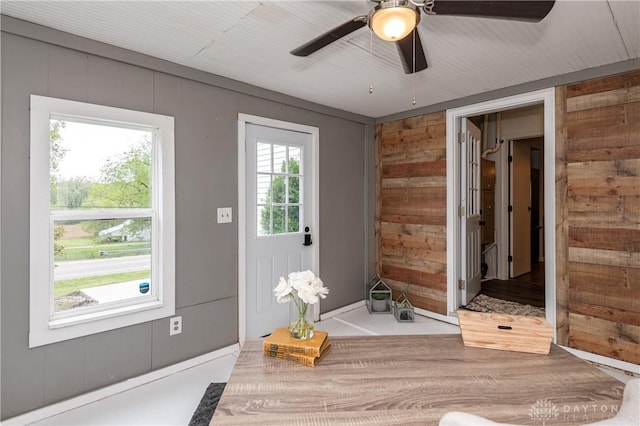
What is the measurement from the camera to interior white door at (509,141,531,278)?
534 centimetres

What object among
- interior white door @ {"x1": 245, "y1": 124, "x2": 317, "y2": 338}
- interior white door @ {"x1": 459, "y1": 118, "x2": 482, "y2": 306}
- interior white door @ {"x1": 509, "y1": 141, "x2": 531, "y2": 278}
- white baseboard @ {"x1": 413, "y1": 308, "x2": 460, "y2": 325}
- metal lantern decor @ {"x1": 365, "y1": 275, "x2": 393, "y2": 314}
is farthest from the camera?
interior white door @ {"x1": 509, "y1": 141, "x2": 531, "y2": 278}

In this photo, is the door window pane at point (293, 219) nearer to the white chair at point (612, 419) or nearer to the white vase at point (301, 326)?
the white vase at point (301, 326)

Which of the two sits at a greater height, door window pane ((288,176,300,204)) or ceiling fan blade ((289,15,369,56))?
ceiling fan blade ((289,15,369,56))

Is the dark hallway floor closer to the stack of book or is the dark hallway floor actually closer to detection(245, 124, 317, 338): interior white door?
detection(245, 124, 317, 338): interior white door

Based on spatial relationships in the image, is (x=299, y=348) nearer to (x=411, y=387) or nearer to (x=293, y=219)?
(x=411, y=387)

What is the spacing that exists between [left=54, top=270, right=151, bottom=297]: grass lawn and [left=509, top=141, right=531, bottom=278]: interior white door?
5266mm

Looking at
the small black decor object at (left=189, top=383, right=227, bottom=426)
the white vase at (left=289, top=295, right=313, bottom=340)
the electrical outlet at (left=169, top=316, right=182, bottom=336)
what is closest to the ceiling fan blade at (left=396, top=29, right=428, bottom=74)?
the white vase at (left=289, top=295, right=313, bottom=340)

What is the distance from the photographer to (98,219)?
2.32 metres

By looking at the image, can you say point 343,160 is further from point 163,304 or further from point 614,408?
point 614,408

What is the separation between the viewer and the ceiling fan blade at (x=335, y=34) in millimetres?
1542

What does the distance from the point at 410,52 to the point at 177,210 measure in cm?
202

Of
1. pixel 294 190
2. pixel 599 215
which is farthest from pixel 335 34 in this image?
pixel 599 215

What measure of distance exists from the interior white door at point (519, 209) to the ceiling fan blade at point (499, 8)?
4.43 meters

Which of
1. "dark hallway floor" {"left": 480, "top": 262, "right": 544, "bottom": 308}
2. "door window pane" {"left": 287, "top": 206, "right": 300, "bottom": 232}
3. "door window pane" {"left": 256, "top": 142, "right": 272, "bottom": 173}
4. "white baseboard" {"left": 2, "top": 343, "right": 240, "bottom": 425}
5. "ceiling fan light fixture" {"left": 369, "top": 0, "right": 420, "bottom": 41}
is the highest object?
"ceiling fan light fixture" {"left": 369, "top": 0, "right": 420, "bottom": 41}
